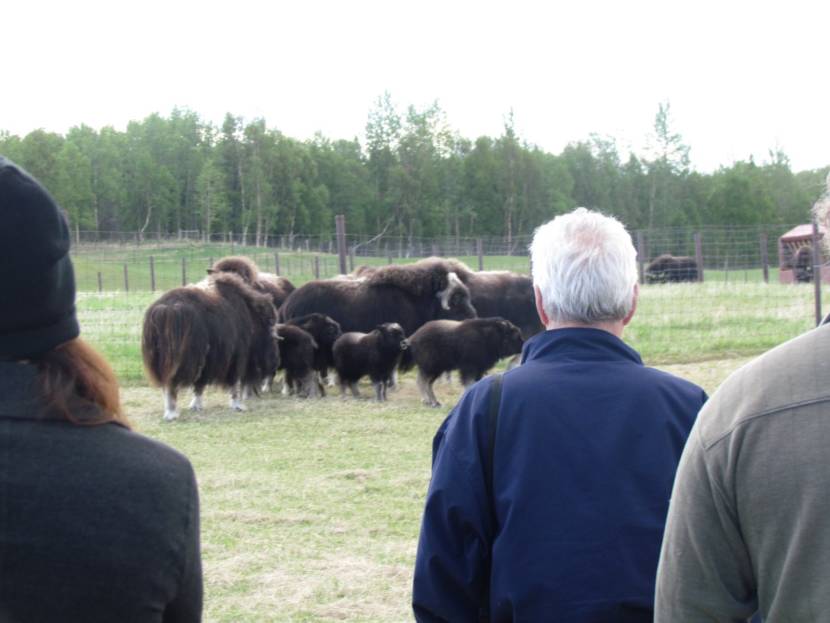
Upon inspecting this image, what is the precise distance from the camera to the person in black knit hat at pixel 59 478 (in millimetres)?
1585

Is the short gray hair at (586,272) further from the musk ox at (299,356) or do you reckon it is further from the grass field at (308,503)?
the musk ox at (299,356)

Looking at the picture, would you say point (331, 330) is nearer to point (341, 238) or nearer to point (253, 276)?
point (253, 276)

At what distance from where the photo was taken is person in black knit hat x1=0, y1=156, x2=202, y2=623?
1585 mm

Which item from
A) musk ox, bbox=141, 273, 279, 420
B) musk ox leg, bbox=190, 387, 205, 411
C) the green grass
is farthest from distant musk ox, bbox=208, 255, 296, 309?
the green grass

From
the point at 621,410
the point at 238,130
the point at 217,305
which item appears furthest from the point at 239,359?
the point at 238,130

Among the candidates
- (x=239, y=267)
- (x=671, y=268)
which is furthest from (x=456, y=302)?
(x=671, y=268)

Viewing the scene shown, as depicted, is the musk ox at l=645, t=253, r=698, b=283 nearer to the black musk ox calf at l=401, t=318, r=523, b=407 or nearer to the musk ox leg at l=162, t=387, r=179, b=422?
the black musk ox calf at l=401, t=318, r=523, b=407

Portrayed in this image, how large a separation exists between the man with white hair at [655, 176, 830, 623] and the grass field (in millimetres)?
3051

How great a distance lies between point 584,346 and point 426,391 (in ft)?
30.5

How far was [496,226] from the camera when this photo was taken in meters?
76.5

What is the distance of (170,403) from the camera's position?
10.7 metres

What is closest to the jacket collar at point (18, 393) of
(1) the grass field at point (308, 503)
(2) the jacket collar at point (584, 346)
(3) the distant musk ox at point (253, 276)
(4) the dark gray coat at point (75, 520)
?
(4) the dark gray coat at point (75, 520)

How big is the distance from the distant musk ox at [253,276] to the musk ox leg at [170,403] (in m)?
2.38

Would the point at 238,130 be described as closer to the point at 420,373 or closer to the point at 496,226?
the point at 496,226
